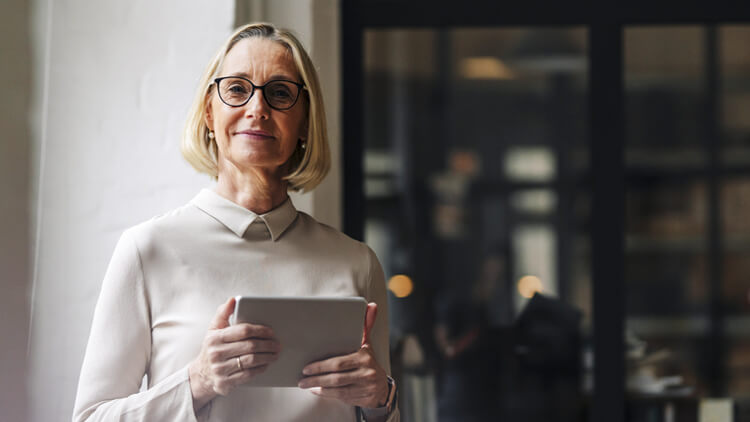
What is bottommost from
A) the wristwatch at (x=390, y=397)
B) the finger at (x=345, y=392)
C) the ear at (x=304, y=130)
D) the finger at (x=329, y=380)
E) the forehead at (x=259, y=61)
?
the wristwatch at (x=390, y=397)

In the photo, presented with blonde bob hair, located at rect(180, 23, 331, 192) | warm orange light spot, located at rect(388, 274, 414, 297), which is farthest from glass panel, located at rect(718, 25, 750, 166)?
blonde bob hair, located at rect(180, 23, 331, 192)

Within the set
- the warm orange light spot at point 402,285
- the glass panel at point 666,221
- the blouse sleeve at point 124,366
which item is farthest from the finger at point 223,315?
the glass panel at point 666,221

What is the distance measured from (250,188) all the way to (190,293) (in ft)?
0.75

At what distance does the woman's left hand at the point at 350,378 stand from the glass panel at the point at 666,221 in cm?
149

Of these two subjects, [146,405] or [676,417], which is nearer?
[146,405]

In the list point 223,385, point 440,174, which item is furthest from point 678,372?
point 223,385

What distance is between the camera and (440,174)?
2537mm

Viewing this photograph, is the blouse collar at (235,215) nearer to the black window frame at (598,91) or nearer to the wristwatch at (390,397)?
the wristwatch at (390,397)

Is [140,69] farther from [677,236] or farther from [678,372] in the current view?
[678,372]

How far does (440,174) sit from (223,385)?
4.80 ft

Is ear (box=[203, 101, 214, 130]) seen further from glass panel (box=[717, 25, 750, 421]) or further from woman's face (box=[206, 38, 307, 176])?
glass panel (box=[717, 25, 750, 421])

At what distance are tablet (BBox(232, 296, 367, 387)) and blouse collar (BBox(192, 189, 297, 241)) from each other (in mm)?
272

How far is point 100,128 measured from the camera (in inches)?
80.0

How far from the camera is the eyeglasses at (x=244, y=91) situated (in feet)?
4.50
